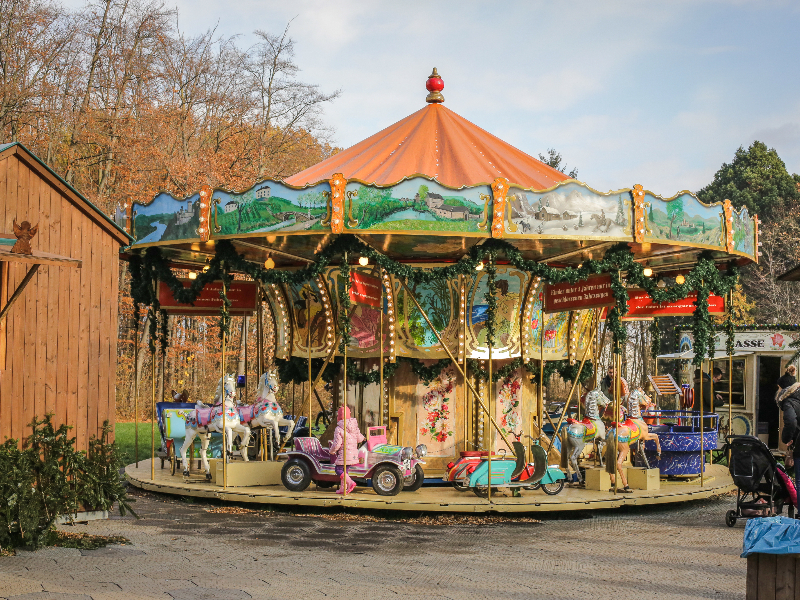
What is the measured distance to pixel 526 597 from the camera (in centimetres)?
852

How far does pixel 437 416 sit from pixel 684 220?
5332mm

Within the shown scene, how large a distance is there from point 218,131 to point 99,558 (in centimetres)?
2917

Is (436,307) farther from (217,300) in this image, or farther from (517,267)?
(217,300)

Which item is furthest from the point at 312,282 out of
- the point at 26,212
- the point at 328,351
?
the point at 26,212

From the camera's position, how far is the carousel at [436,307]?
13.7 metres

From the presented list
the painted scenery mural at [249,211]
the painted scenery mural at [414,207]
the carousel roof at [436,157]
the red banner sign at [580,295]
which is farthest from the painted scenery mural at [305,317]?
the red banner sign at [580,295]

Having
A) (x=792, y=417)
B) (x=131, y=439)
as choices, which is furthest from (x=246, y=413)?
(x=131, y=439)

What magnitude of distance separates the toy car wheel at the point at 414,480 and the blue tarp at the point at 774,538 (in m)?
8.59

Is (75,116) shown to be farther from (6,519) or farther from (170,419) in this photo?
(6,519)

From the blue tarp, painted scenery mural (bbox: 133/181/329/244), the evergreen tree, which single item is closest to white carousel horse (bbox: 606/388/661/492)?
painted scenery mural (bbox: 133/181/329/244)

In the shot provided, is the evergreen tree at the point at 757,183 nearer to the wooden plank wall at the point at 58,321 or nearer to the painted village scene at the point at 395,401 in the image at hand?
the painted village scene at the point at 395,401

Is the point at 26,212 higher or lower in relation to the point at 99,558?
higher

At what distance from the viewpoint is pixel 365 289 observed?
14906 mm

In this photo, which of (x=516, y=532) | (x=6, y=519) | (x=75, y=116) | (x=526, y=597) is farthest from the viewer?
(x=75, y=116)
